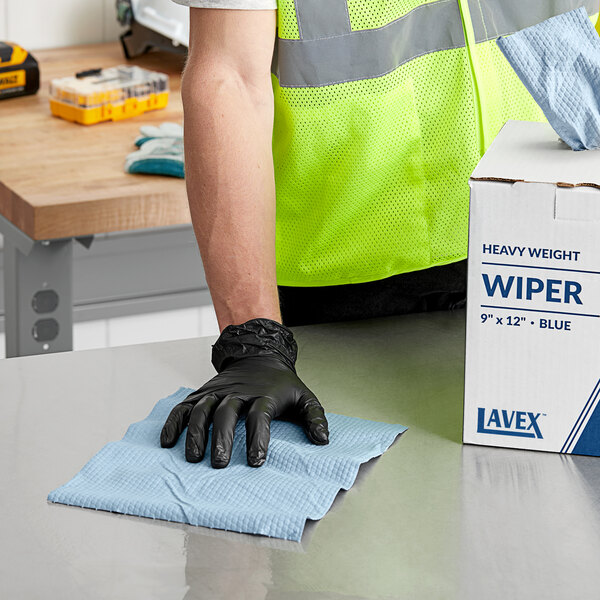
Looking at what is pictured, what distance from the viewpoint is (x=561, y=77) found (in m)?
0.91

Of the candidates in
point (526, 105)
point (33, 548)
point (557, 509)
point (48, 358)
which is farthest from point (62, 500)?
point (526, 105)

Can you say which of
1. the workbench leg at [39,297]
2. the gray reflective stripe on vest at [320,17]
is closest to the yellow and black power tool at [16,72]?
the workbench leg at [39,297]

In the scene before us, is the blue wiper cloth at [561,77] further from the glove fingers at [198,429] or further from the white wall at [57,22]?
the white wall at [57,22]

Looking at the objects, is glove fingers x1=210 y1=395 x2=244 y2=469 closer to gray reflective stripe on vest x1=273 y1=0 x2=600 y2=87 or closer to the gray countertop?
the gray countertop

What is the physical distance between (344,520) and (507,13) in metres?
0.62

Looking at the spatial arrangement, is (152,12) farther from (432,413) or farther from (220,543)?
(220,543)

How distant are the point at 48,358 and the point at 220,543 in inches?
15.1

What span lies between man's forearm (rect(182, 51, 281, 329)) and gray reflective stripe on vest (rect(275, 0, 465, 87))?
0.04 m

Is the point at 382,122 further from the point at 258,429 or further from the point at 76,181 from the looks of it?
the point at 76,181

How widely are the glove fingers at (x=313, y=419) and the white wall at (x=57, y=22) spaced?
2056 millimetres

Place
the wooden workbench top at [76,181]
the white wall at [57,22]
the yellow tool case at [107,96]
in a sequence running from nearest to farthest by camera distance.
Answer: the wooden workbench top at [76,181] → the yellow tool case at [107,96] → the white wall at [57,22]

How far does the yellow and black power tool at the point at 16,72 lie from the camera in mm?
2350

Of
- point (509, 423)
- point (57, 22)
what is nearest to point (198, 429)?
point (509, 423)

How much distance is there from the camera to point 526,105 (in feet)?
3.87
